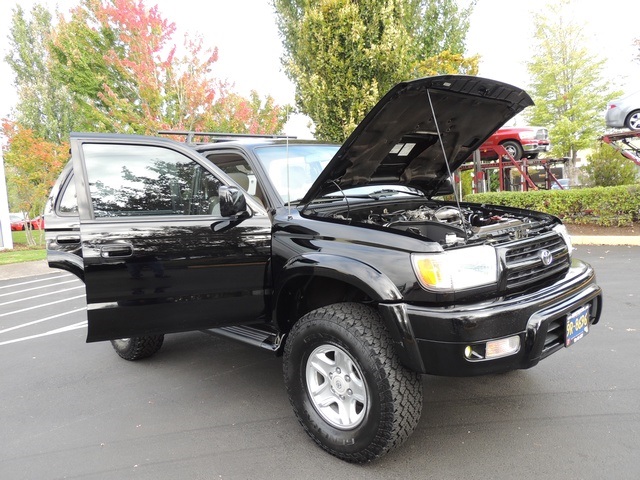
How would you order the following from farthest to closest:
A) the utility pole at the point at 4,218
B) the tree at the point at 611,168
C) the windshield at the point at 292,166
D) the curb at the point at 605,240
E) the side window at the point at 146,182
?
the utility pole at the point at 4,218, the tree at the point at 611,168, the curb at the point at 605,240, the windshield at the point at 292,166, the side window at the point at 146,182

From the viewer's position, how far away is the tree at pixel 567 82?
21.7 metres

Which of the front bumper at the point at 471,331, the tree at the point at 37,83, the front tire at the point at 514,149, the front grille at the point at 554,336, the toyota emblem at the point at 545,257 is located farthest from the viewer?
the tree at the point at 37,83

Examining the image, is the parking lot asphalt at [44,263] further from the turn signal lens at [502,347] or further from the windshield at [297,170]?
the turn signal lens at [502,347]

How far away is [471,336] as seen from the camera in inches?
87.4

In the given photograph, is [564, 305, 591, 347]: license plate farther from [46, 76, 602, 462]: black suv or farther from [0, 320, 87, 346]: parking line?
[0, 320, 87, 346]: parking line

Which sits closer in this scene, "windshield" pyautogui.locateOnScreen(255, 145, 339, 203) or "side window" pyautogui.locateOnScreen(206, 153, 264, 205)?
"windshield" pyautogui.locateOnScreen(255, 145, 339, 203)

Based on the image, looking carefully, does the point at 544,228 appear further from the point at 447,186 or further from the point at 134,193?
the point at 134,193

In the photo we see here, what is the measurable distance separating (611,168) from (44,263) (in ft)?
52.3

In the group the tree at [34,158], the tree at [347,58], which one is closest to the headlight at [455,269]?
the tree at [347,58]

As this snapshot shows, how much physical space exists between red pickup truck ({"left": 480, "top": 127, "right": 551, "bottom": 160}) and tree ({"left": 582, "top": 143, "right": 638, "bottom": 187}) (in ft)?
5.14

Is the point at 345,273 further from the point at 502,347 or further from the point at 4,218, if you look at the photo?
the point at 4,218

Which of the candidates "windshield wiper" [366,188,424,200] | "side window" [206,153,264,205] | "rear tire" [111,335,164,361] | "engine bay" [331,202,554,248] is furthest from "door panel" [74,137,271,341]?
"rear tire" [111,335,164,361]

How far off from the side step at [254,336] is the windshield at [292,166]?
0.94 metres

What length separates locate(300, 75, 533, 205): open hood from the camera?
281cm
